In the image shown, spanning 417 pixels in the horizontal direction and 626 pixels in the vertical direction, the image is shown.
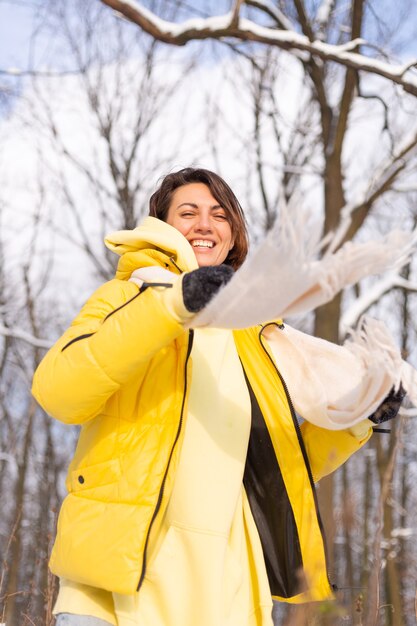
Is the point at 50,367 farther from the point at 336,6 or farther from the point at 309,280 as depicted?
the point at 336,6

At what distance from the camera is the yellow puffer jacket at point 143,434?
1.87m

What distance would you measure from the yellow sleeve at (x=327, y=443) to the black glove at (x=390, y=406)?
67 millimetres

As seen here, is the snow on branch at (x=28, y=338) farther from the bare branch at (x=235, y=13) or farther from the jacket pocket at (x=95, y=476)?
the jacket pocket at (x=95, y=476)

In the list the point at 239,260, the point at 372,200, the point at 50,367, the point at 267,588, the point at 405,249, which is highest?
the point at 372,200

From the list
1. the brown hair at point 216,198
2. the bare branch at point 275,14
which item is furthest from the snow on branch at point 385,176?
the brown hair at point 216,198

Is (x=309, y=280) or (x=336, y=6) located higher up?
(x=336, y=6)

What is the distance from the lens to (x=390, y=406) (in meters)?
2.17

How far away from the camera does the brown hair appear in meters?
2.54

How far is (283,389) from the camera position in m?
2.31

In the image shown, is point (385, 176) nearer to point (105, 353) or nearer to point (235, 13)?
point (235, 13)

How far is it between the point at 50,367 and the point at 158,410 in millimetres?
295

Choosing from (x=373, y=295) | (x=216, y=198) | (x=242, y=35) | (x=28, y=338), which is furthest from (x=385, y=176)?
(x=216, y=198)

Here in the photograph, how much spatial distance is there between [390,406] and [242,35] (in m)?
3.92

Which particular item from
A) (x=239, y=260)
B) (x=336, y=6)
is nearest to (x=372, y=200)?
(x=336, y=6)
